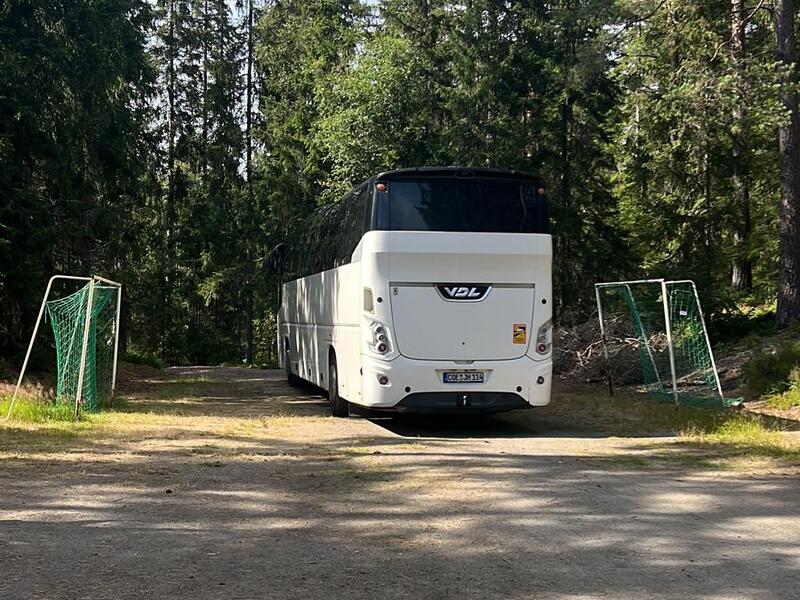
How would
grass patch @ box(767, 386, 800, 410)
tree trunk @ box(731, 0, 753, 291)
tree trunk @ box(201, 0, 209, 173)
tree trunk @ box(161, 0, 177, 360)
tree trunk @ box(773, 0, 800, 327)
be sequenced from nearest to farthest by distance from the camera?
grass patch @ box(767, 386, 800, 410)
tree trunk @ box(773, 0, 800, 327)
tree trunk @ box(731, 0, 753, 291)
tree trunk @ box(161, 0, 177, 360)
tree trunk @ box(201, 0, 209, 173)

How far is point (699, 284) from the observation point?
21016 mm

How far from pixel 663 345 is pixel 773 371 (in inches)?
106

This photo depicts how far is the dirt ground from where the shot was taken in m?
4.89

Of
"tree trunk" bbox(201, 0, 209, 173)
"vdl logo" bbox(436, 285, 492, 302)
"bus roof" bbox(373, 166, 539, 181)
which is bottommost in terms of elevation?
"vdl logo" bbox(436, 285, 492, 302)

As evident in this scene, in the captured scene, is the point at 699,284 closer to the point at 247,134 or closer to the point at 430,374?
the point at 430,374

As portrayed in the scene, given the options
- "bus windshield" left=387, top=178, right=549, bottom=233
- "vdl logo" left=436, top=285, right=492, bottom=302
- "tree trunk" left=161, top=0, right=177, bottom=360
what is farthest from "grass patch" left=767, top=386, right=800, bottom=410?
"tree trunk" left=161, top=0, right=177, bottom=360

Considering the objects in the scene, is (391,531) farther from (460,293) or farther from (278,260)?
(278,260)

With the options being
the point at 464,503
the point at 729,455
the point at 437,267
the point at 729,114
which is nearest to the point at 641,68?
the point at 729,114

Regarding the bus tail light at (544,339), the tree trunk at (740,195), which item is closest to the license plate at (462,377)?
the bus tail light at (544,339)

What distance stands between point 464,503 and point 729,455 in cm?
414

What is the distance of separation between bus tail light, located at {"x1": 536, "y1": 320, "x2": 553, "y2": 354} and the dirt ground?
1.28m

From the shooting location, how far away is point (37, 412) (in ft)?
40.3

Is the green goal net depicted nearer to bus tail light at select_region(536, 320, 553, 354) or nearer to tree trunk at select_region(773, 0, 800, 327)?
bus tail light at select_region(536, 320, 553, 354)

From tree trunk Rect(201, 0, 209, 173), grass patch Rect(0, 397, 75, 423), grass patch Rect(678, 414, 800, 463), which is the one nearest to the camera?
grass patch Rect(678, 414, 800, 463)
